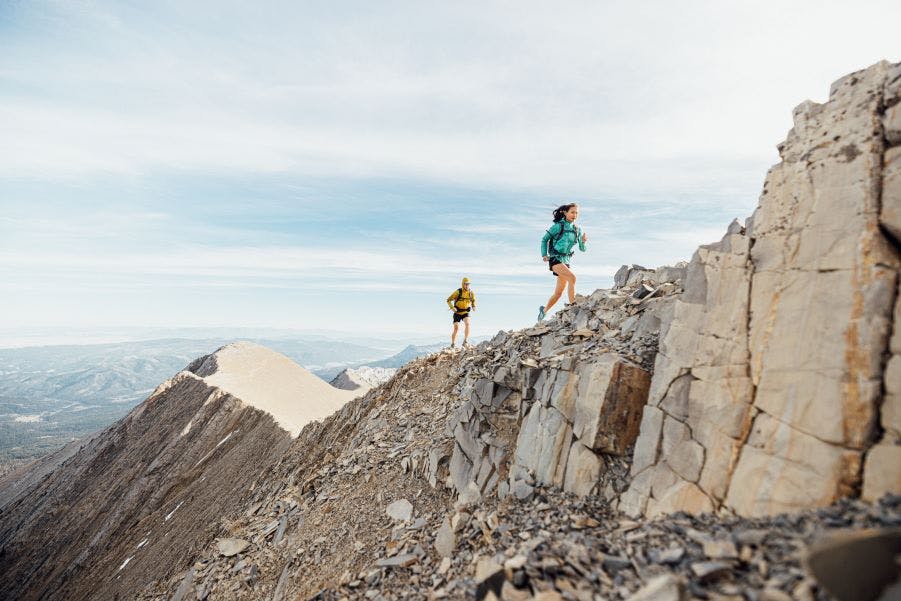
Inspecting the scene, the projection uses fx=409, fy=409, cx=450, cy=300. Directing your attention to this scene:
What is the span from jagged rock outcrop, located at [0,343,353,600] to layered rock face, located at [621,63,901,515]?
22357 mm

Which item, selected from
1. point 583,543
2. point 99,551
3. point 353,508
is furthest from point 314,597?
point 99,551

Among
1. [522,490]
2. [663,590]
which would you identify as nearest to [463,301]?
[522,490]

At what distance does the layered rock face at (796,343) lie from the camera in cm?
589

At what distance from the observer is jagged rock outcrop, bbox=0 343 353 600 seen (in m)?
27.0

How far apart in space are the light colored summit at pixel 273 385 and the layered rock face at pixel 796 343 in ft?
106

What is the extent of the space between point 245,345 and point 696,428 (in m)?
65.8

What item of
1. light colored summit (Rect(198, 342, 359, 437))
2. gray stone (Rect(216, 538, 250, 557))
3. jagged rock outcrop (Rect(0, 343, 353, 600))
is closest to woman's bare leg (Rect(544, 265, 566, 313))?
gray stone (Rect(216, 538, 250, 557))

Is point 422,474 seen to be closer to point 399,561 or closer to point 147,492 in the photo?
point 399,561

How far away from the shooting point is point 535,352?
13117 millimetres

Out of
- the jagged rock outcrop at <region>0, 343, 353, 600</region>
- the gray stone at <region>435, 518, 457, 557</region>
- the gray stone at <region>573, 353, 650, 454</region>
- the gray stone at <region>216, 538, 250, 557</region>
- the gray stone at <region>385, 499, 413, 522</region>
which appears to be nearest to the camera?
the gray stone at <region>573, 353, 650, 454</region>

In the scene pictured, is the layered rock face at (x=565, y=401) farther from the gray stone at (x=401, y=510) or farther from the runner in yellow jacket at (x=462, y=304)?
the runner in yellow jacket at (x=462, y=304)

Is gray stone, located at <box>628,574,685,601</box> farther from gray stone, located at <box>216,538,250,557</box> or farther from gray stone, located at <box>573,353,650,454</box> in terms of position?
gray stone, located at <box>216,538,250,557</box>

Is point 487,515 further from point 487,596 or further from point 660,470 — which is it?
point 660,470

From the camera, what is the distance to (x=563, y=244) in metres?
13.9
